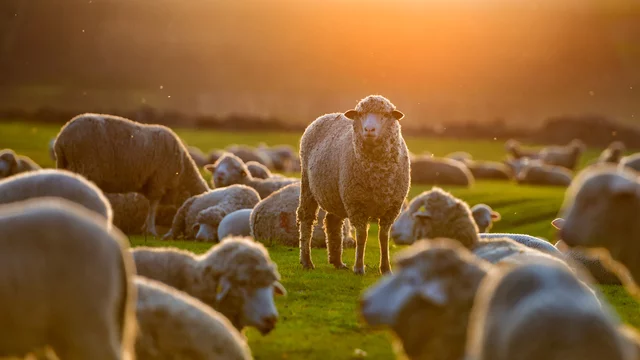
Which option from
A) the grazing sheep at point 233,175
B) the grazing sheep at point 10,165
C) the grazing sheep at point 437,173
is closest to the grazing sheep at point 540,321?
the grazing sheep at point 10,165

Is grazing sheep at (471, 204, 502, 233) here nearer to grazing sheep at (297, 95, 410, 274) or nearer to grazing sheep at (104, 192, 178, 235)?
grazing sheep at (297, 95, 410, 274)

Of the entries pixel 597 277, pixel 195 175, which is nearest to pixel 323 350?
pixel 597 277

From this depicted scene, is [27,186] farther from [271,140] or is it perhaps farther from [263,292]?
[271,140]

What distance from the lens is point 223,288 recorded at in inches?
284

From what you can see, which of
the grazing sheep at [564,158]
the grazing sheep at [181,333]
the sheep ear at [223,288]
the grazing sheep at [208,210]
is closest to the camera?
the grazing sheep at [181,333]

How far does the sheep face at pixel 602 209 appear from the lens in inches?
250

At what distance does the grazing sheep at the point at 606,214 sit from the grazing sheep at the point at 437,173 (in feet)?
94.7

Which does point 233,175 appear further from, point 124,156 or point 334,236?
point 334,236

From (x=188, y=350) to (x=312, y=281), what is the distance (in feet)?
A: 18.5

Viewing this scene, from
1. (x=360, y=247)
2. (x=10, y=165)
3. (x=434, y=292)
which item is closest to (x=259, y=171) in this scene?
(x=10, y=165)

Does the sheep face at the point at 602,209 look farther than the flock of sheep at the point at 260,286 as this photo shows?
Yes

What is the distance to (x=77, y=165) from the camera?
56.0 ft

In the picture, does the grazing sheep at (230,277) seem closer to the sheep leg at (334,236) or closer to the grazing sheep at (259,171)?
the sheep leg at (334,236)

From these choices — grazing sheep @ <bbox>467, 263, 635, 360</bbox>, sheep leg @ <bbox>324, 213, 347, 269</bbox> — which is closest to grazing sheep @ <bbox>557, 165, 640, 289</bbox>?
grazing sheep @ <bbox>467, 263, 635, 360</bbox>
